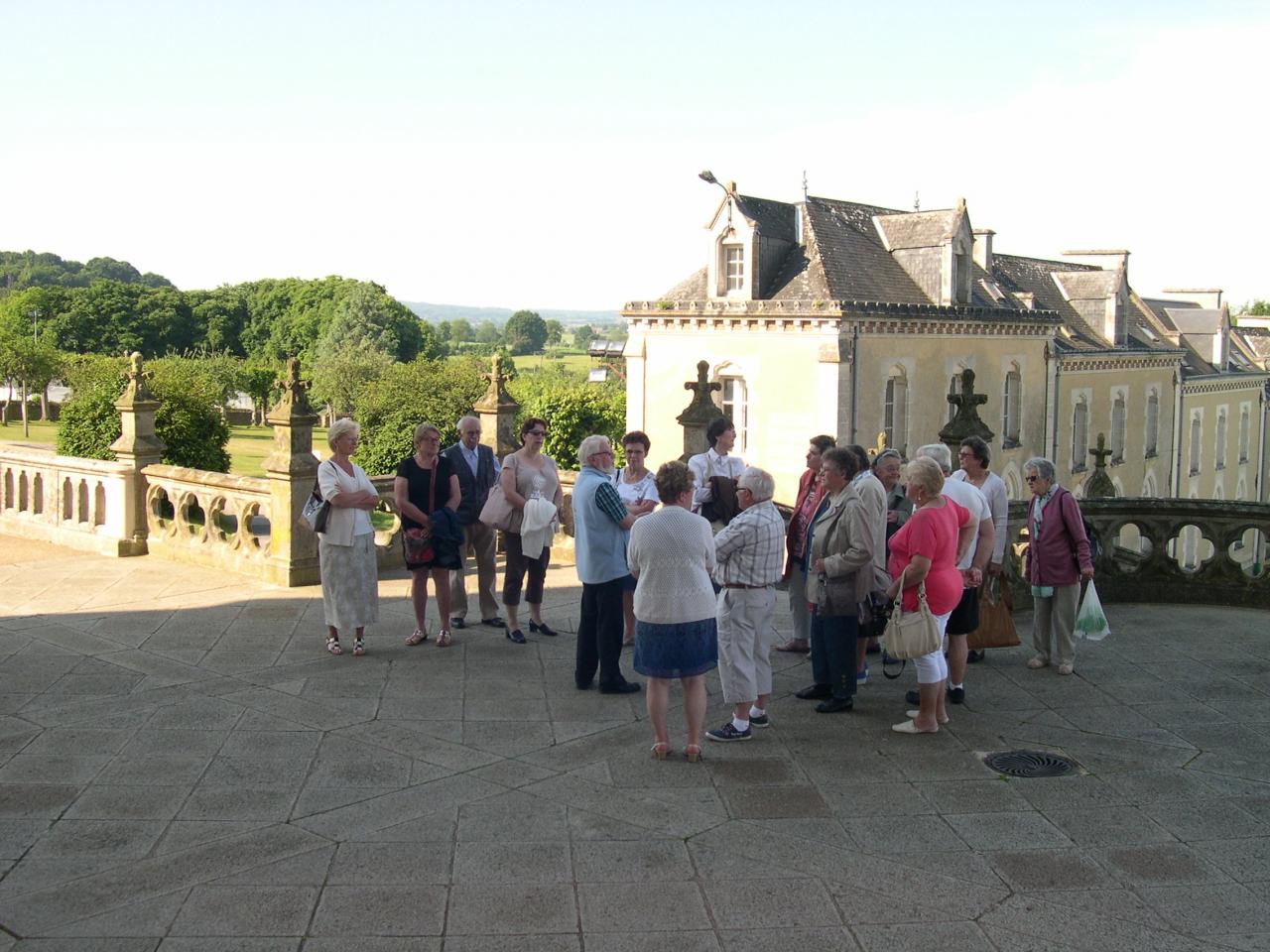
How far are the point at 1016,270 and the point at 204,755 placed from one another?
46260 millimetres

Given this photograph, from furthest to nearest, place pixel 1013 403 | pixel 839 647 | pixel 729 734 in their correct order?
pixel 1013 403, pixel 839 647, pixel 729 734

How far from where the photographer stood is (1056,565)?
9156mm

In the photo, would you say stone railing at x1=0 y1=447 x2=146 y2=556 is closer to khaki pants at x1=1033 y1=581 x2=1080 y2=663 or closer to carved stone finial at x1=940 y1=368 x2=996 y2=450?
carved stone finial at x1=940 y1=368 x2=996 y2=450

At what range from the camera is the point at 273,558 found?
39.4 feet

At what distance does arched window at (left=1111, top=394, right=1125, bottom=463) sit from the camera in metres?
49.2

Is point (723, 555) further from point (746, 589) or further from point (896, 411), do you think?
point (896, 411)

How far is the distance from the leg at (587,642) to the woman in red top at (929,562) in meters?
2.03

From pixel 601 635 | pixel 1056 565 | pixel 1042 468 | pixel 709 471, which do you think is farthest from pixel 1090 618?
pixel 601 635

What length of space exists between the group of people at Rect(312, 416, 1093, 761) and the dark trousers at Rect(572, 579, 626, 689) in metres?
0.01

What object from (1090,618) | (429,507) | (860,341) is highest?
(860,341)

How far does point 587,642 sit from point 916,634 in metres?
2.28

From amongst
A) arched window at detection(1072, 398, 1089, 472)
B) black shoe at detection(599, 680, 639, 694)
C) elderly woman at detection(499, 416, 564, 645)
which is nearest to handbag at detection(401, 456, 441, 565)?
elderly woman at detection(499, 416, 564, 645)

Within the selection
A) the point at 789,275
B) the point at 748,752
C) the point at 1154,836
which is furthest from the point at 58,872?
the point at 789,275

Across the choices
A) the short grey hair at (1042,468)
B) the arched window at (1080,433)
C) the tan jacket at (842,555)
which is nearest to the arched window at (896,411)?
the arched window at (1080,433)
